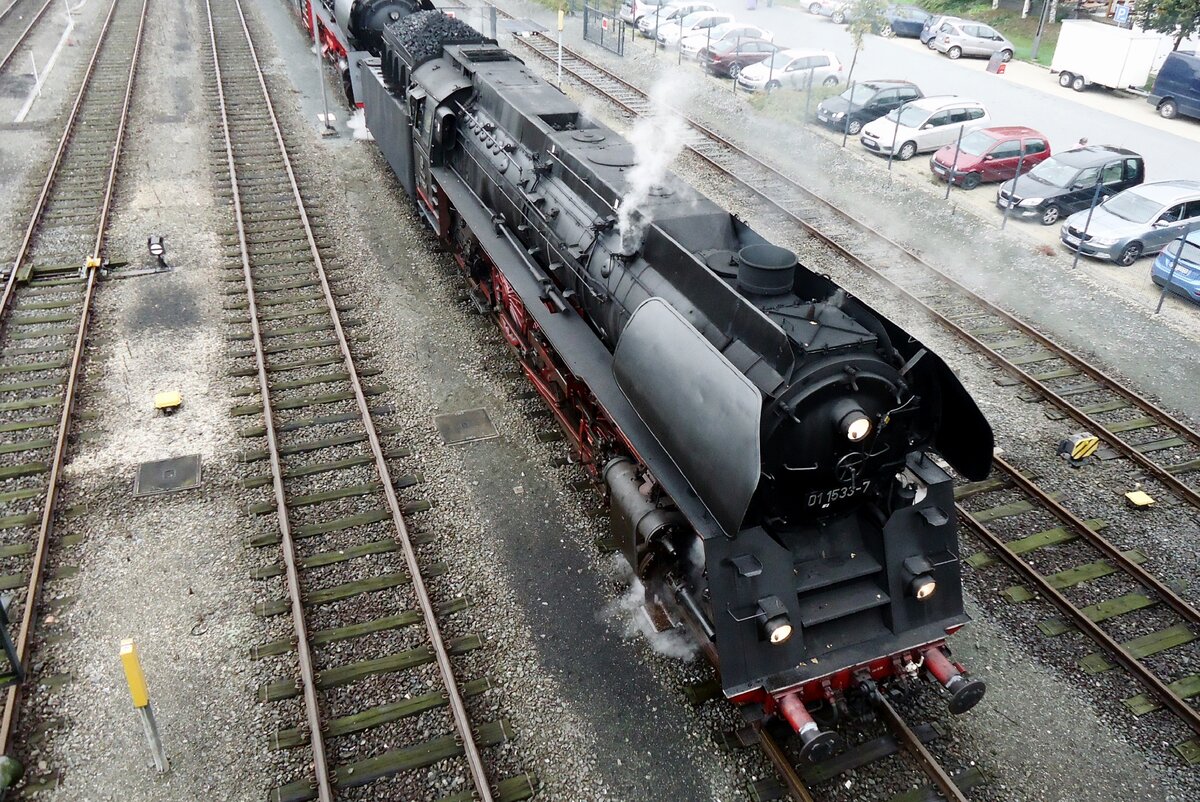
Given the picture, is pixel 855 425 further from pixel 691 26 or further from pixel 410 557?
pixel 691 26

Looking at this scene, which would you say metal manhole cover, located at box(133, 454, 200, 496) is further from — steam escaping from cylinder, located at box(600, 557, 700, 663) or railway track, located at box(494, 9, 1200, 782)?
railway track, located at box(494, 9, 1200, 782)

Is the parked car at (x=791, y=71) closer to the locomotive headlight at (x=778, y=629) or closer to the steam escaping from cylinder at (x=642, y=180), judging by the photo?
the steam escaping from cylinder at (x=642, y=180)

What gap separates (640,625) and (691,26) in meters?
27.4

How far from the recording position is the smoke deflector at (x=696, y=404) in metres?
5.35

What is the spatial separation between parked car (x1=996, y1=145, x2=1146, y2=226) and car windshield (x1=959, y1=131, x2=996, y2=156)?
1417 millimetres

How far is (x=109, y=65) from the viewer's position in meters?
23.5

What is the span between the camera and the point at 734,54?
25656 millimetres

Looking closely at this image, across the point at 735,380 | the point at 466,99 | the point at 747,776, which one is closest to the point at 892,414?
the point at 735,380

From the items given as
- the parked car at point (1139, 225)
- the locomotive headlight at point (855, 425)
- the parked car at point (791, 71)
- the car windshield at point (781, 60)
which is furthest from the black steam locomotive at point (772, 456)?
the car windshield at point (781, 60)

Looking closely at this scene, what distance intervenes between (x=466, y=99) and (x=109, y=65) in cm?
1729

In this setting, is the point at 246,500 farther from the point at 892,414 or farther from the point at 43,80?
the point at 43,80

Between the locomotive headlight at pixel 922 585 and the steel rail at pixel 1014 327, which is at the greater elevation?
the locomotive headlight at pixel 922 585

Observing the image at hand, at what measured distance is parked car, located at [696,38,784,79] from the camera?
84.0ft

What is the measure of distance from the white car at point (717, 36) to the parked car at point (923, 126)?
801cm
